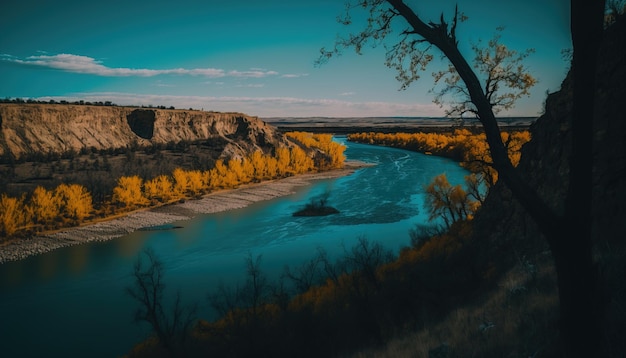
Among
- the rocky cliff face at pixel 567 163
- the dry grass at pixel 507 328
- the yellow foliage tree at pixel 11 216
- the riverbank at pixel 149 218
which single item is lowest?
the riverbank at pixel 149 218

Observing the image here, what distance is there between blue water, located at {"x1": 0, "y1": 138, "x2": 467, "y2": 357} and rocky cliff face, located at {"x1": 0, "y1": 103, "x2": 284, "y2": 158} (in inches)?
1537

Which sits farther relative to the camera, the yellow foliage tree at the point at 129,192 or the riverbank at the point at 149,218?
the yellow foliage tree at the point at 129,192

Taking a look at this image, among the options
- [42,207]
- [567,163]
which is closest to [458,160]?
[567,163]

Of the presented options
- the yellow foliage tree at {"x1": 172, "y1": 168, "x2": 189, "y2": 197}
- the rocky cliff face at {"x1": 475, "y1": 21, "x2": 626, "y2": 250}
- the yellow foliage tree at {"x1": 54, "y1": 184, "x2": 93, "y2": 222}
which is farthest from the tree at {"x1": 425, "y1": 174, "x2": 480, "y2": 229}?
the yellow foliage tree at {"x1": 172, "y1": 168, "x2": 189, "y2": 197}

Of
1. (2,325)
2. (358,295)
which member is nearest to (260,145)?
(2,325)

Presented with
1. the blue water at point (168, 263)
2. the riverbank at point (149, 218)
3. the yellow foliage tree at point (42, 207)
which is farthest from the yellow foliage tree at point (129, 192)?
the blue water at point (168, 263)

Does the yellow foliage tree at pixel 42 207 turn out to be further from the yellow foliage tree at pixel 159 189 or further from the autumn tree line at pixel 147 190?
the yellow foliage tree at pixel 159 189

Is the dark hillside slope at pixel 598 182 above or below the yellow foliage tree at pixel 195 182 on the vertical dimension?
above

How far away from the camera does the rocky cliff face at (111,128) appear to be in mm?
67688

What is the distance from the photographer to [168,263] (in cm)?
3164

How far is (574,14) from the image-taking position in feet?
10.5

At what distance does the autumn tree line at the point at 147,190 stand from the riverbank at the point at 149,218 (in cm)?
217

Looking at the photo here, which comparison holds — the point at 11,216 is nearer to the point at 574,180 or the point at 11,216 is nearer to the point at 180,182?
the point at 180,182

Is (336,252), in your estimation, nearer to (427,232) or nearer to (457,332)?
(427,232)
